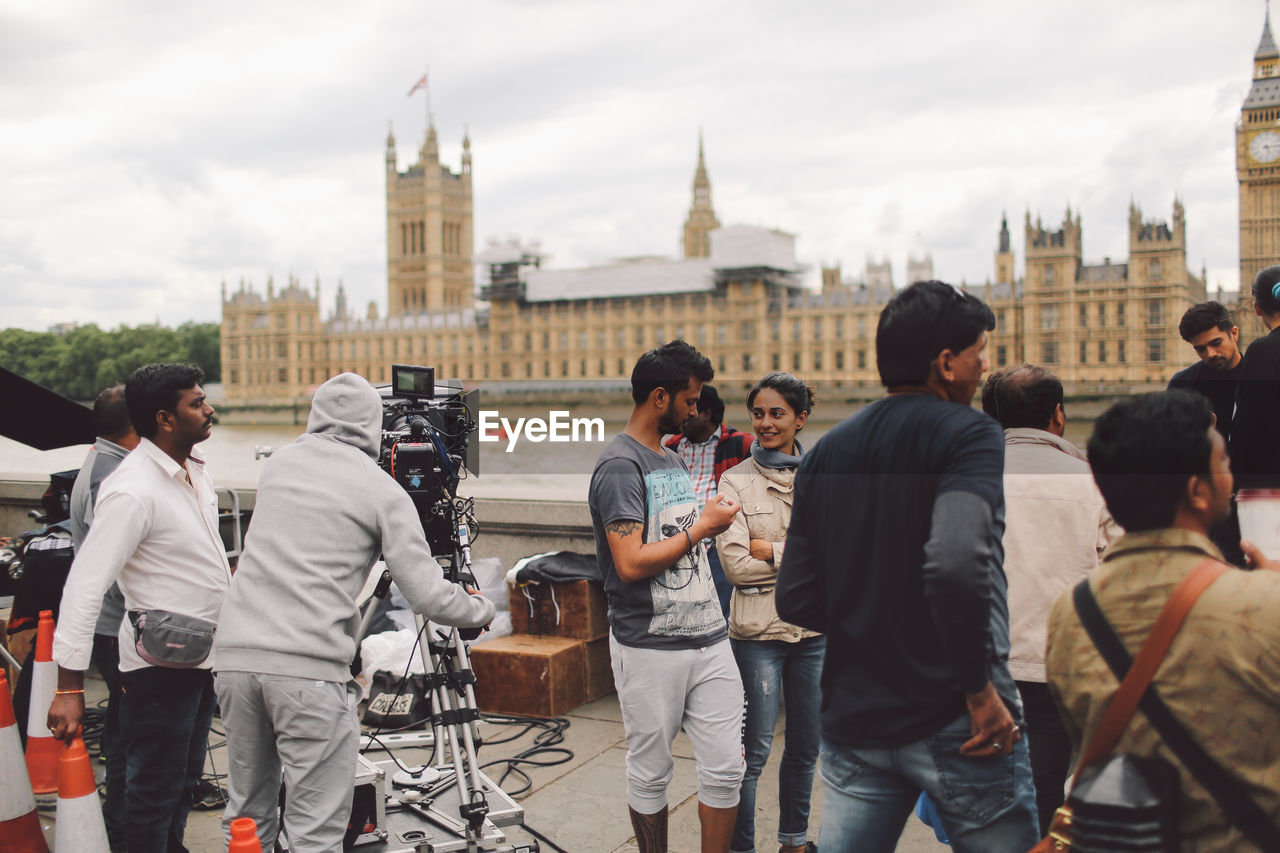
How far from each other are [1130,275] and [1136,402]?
267ft

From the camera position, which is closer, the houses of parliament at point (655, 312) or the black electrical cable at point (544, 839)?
the black electrical cable at point (544, 839)

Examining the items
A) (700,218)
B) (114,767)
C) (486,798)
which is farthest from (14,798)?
(700,218)

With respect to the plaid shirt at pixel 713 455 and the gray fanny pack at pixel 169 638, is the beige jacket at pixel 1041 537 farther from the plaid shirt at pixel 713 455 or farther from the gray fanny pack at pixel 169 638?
the gray fanny pack at pixel 169 638

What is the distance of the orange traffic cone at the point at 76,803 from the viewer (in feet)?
8.53

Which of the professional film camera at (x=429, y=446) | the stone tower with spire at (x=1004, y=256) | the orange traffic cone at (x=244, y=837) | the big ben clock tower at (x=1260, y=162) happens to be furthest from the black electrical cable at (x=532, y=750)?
the stone tower with spire at (x=1004, y=256)

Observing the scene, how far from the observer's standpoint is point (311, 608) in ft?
6.95

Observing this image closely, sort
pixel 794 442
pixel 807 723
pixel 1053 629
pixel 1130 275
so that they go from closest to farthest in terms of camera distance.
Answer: pixel 1053 629
pixel 807 723
pixel 794 442
pixel 1130 275

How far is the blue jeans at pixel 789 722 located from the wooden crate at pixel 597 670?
76.0 inches

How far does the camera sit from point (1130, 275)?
73500 mm

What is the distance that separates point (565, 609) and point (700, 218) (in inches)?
4834

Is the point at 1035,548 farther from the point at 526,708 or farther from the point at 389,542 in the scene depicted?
the point at 526,708

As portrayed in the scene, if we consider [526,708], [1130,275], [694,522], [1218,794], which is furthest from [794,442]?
[1130,275]

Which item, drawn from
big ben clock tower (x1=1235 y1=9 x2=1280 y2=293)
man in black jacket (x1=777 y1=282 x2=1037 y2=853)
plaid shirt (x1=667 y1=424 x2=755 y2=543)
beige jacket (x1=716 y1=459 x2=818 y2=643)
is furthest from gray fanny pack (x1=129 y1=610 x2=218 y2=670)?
big ben clock tower (x1=1235 y1=9 x2=1280 y2=293)

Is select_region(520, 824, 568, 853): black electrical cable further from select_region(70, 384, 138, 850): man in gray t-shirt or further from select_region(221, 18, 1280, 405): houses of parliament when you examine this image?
select_region(221, 18, 1280, 405): houses of parliament
